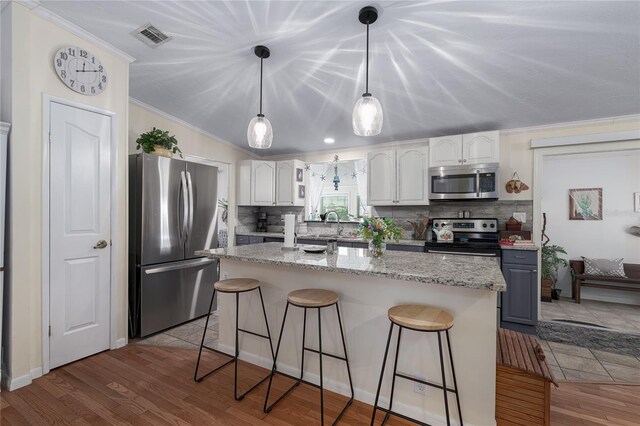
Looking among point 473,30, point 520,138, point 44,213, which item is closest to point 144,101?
point 44,213

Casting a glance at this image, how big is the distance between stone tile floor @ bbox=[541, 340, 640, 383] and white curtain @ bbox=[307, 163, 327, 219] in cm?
355

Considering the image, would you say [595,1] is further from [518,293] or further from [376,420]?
[376,420]

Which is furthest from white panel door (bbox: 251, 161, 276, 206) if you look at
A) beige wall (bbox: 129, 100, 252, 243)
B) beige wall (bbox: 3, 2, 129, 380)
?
beige wall (bbox: 3, 2, 129, 380)

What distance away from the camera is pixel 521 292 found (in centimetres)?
321

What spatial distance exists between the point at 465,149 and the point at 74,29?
4.07m

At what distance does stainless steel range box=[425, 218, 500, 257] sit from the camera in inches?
133

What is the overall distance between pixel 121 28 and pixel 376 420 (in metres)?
3.47

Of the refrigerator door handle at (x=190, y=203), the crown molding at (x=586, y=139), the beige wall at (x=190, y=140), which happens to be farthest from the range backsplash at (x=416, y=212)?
the refrigerator door handle at (x=190, y=203)

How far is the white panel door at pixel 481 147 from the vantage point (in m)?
3.52

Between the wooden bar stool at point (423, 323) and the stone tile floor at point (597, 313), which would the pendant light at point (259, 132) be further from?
the stone tile floor at point (597, 313)

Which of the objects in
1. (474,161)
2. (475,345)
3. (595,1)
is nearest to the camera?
(475,345)

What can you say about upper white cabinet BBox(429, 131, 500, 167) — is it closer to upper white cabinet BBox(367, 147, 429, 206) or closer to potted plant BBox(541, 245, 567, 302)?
upper white cabinet BBox(367, 147, 429, 206)

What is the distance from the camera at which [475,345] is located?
Result: 5.50 feet

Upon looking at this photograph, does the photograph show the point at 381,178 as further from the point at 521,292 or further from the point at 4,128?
the point at 4,128
